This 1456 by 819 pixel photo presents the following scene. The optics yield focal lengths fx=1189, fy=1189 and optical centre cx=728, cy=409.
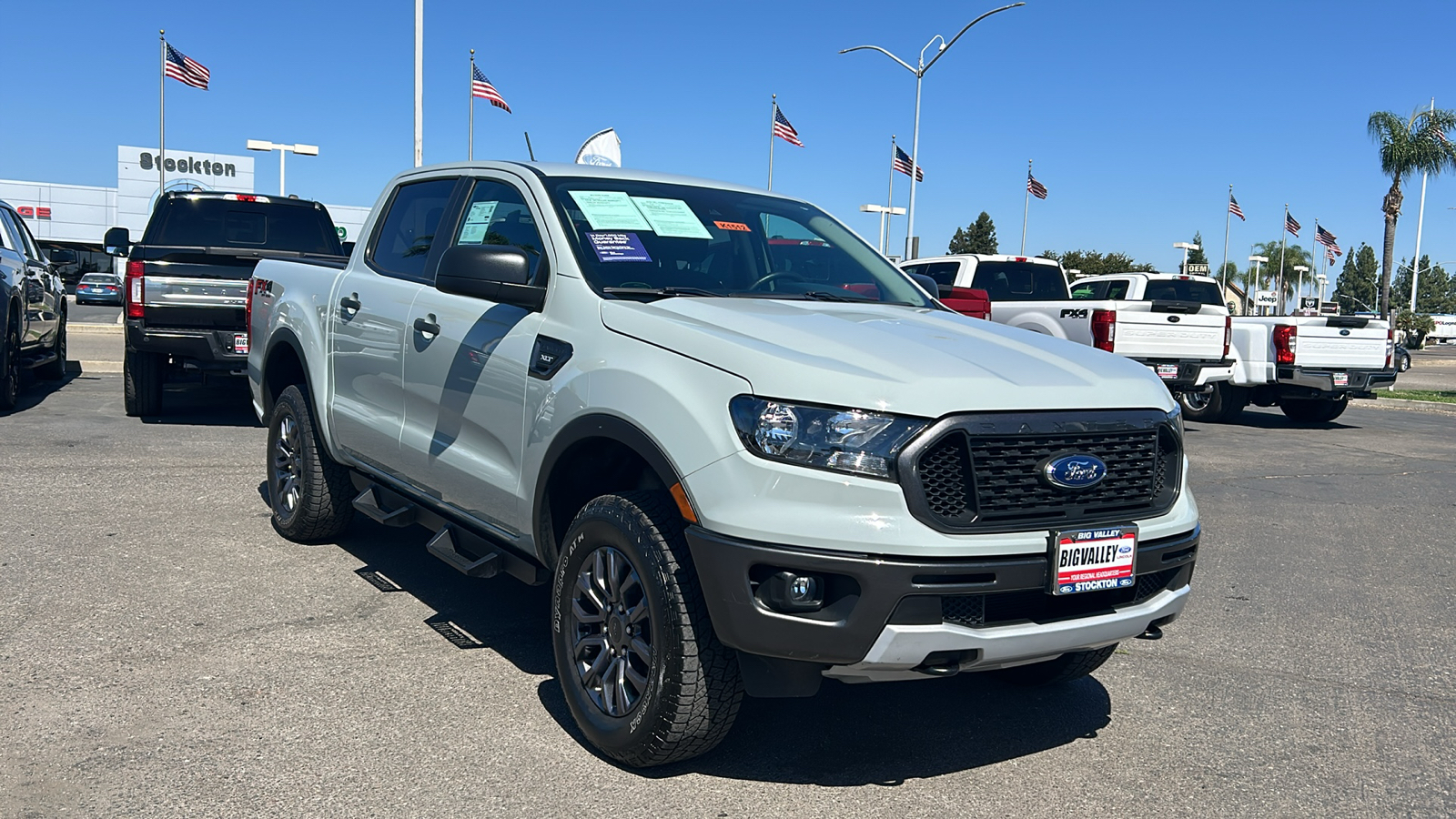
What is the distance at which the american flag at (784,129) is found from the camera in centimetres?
3166

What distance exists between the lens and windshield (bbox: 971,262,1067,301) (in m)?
15.6

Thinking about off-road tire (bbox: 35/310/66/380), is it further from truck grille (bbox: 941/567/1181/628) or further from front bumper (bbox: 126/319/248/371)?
truck grille (bbox: 941/567/1181/628)

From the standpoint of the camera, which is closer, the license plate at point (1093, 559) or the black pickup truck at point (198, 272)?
the license plate at point (1093, 559)

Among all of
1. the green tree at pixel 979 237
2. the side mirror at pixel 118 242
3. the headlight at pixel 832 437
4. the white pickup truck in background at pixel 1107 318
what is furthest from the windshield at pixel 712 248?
the green tree at pixel 979 237

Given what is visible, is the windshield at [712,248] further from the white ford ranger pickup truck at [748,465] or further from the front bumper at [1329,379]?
the front bumper at [1329,379]

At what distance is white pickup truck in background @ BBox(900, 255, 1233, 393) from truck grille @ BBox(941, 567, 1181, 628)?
907 centimetres

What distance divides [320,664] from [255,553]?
180 centimetres

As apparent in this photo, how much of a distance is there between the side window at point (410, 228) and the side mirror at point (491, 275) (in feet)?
3.50

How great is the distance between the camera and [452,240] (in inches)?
195

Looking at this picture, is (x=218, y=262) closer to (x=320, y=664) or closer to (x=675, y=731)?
(x=320, y=664)

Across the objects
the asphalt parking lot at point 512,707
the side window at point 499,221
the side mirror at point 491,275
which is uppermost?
the side window at point 499,221

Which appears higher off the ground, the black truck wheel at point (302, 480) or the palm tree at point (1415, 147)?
the palm tree at point (1415, 147)

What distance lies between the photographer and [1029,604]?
10.7 feet

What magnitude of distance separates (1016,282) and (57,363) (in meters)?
Result: 11.5
